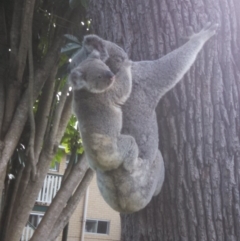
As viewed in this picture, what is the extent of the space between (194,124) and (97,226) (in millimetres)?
16655

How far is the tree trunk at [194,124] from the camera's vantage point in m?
2.65

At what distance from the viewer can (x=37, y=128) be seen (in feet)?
24.3

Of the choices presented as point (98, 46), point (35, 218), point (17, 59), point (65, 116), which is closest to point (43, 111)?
point (65, 116)

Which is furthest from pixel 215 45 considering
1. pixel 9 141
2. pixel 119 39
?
pixel 9 141

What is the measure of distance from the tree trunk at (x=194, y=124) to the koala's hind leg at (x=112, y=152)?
0.84 feet

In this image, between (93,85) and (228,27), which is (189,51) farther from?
(93,85)

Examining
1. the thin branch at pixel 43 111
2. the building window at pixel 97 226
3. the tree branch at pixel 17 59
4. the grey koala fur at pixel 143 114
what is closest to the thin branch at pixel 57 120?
the thin branch at pixel 43 111

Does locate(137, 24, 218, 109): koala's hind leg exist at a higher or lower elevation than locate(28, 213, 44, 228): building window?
lower

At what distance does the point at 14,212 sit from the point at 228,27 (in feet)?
17.2

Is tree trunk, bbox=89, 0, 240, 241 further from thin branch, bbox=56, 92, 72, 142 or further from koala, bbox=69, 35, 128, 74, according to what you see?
thin branch, bbox=56, 92, 72, 142

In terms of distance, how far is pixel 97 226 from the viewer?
738 inches

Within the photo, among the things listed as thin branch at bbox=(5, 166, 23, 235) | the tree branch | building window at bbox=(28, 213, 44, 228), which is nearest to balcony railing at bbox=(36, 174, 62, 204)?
building window at bbox=(28, 213, 44, 228)

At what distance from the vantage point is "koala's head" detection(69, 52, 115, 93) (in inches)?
109

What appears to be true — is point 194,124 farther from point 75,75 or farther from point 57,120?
point 57,120
